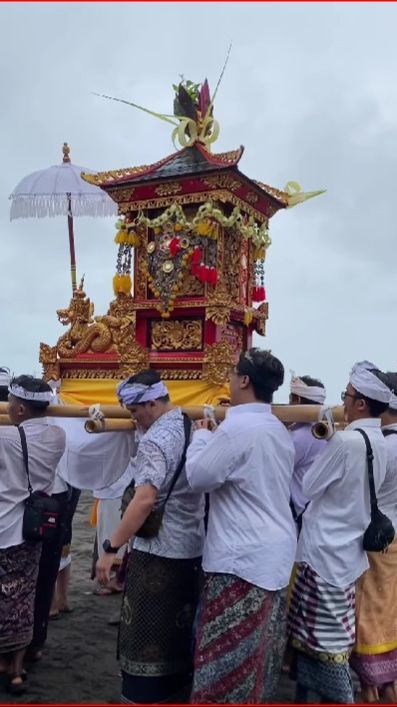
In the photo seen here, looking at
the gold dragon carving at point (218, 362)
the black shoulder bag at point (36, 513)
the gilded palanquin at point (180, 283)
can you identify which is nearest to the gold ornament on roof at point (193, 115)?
the gilded palanquin at point (180, 283)

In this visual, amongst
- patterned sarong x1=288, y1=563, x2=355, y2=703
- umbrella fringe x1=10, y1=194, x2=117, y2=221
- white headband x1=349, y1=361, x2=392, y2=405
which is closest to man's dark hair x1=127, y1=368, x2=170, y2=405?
white headband x1=349, y1=361, x2=392, y2=405

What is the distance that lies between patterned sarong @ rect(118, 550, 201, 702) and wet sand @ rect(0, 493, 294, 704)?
976mm

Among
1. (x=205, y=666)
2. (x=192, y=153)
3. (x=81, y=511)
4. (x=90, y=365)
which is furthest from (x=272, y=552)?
(x=81, y=511)

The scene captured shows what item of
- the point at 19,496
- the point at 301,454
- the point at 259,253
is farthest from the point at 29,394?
the point at 259,253

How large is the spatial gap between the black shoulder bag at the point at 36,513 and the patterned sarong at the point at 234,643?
1.28 meters

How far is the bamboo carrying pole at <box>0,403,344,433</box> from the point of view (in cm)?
277

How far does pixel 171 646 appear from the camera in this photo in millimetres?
2721

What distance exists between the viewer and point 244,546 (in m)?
2.47

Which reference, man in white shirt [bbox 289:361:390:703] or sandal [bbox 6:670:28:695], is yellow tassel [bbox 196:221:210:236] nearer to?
man in white shirt [bbox 289:361:390:703]

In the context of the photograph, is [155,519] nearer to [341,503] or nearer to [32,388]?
[341,503]

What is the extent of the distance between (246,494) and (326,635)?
0.79 metres

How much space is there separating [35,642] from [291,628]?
179 centimetres

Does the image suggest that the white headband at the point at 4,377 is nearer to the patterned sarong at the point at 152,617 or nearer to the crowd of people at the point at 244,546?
the crowd of people at the point at 244,546

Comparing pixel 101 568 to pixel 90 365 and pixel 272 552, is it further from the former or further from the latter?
pixel 90 365
